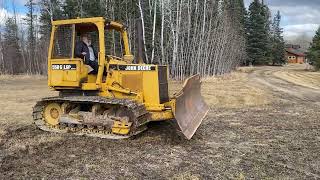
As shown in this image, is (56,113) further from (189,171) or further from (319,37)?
(319,37)

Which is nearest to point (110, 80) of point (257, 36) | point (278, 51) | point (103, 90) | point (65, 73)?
point (103, 90)

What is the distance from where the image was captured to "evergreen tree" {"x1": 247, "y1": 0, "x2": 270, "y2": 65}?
6794 cm

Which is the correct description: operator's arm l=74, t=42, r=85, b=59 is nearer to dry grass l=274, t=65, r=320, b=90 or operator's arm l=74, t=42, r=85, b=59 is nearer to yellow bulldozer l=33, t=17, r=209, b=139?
yellow bulldozer l=33, t=17, r=209, b=139

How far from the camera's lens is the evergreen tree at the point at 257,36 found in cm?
6794

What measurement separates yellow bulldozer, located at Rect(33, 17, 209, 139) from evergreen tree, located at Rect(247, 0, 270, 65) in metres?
60.7

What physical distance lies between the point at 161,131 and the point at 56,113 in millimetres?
2466

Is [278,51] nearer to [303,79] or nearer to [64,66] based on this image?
[303,79]

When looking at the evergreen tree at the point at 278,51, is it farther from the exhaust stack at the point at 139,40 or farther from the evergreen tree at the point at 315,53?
A: the exhaust stack at the point at 139,40

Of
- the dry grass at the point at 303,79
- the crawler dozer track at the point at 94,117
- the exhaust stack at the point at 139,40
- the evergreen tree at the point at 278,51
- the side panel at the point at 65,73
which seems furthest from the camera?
the evergreen tree at the point at 278,51

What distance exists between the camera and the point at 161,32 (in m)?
29.4

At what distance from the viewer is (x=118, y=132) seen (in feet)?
28.7

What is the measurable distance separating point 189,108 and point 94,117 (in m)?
2.12

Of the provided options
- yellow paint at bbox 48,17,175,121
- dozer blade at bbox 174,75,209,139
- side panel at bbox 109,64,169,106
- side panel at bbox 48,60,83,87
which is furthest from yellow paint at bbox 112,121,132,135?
side panel at bbox 48,60,83,87

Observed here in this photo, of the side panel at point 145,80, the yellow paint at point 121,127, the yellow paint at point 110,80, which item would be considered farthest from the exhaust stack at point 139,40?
the yellow paint at point 121,127
